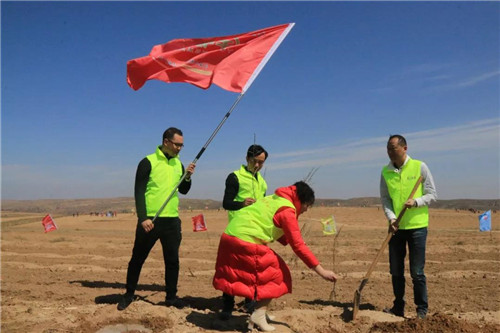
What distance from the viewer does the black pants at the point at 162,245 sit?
17.0ft

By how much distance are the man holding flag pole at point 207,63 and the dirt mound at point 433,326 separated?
2.48 meters

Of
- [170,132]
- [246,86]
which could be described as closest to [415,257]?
[246,86]

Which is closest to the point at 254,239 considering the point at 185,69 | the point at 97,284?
the point at 185,69

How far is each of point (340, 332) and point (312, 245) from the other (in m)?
9.77

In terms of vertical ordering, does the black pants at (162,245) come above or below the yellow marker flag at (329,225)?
above

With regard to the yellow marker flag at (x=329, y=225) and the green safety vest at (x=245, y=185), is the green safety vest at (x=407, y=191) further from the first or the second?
the yellow marker flag at (x=329, y=225)

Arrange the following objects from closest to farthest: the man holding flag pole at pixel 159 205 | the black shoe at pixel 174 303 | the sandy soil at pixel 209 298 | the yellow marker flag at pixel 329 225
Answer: the sandy soil at pixel 209 298 < the man holding flag pole at pixel 159 205 < the black shoe at pixel 174 303 < the yellow marker flag at pixel 329 225

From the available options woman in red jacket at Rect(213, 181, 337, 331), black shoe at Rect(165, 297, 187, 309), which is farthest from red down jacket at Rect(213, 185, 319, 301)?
black shoe at Rect(165, 297, 187, 309)

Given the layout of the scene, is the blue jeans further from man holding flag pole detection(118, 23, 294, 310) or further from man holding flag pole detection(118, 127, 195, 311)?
man holding flag pole detection(118, 127, 195, 311)

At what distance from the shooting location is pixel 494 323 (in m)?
4.75


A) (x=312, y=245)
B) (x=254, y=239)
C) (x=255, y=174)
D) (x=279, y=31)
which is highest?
(x=279, y=31)

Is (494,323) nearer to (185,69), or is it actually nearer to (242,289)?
(242,289)

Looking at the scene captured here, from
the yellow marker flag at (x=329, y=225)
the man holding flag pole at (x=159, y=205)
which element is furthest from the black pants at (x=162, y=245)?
the yellow marker flag at (x=329, y=225)

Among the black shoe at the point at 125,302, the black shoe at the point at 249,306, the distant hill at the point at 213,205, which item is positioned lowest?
the distant hill at the point at 213,205
